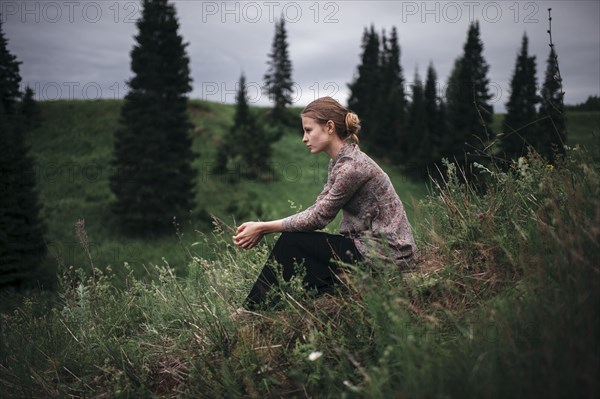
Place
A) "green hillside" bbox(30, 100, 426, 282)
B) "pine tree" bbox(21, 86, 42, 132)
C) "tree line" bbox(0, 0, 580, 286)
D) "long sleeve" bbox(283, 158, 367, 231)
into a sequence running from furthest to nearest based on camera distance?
"pine tree" bbox(21, 86, 42, 132), "green hillside" bbox(30, 100, 426, 282), "tree line" bbox(0, 0, 580, 286), "long sleeve" bbox(283, 158, 367, 231)

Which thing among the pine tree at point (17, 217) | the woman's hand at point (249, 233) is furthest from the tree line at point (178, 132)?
the woman's hand at point (249, 233)

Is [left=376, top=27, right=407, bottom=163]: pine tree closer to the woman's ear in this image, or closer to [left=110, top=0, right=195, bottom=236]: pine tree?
[left=110, top=0, right=195, bottom=236]: pine tree

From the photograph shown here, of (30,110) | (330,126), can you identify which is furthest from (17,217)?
(30,110)

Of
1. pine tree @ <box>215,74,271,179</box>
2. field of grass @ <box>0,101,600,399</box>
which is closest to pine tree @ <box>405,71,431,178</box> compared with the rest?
pine tree @ <box>215,74,271,179</box>

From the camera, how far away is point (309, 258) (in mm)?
3123

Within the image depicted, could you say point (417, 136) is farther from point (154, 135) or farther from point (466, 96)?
point (154, 135)

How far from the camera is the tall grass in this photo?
5.56ft

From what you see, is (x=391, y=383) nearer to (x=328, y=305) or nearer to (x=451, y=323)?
(x=451, y=323)

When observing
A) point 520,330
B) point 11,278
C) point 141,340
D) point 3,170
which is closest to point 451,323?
point 520,330

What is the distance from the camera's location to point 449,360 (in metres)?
1.87

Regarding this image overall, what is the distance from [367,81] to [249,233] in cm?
5885

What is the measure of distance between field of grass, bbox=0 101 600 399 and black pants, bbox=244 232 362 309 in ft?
0.44

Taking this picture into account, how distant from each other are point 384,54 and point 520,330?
6660cm

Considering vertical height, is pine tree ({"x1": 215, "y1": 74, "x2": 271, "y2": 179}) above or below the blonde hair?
above
